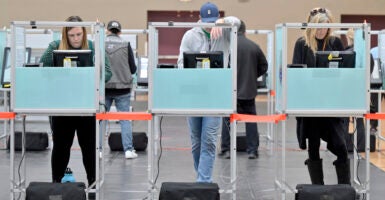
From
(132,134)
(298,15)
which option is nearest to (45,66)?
(132,134)

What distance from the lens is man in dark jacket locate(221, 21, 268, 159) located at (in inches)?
341

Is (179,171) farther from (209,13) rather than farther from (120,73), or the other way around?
(209,13)

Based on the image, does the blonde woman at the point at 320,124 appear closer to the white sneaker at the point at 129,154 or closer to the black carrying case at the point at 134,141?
the white sneaker at the point at 129,154

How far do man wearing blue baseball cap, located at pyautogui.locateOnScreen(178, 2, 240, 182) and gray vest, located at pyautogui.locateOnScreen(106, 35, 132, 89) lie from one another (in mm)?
2308

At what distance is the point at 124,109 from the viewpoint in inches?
340

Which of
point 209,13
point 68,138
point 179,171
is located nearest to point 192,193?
point 68,138

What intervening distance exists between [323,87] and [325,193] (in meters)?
0.86

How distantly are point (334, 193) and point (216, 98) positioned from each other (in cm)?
123

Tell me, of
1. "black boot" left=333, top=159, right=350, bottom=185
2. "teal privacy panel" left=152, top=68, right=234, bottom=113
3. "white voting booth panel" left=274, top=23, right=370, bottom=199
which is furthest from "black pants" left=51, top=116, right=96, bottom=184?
"black boot" left=333, top=159, right=350, bottom=185

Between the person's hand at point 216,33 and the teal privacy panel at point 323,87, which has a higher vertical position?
the person's hand at point 216,33

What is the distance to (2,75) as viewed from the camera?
9.23 meters

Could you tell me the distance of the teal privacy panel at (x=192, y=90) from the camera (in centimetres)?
559

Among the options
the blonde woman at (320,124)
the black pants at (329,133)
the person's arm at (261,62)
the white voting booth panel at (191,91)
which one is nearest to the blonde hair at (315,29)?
the blonde woman at (320,124)

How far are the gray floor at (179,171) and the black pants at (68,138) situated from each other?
1.89 ft
